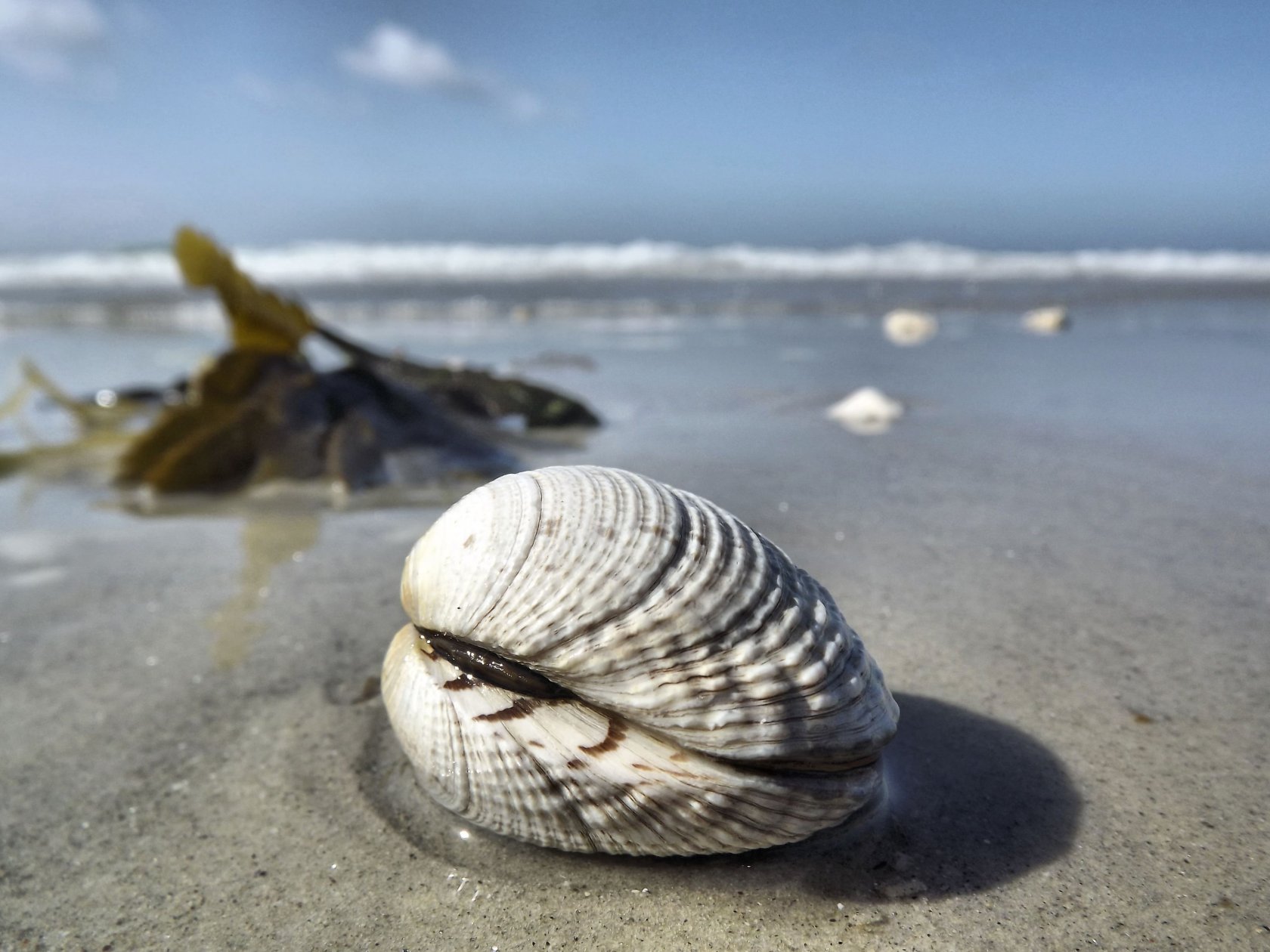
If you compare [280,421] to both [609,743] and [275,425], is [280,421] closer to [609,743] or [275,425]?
[275,425]

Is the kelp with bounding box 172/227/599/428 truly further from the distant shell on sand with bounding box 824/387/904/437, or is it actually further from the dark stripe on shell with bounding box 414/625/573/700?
the dark stripe on shell with bounding box 414/625/573/700

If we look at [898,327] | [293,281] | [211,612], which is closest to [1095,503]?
[211,612]

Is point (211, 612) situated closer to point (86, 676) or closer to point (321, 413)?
point (86, 676)

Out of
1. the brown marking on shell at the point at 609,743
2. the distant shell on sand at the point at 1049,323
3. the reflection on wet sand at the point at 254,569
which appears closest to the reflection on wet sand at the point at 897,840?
the brown marking on shell at the point at 609,743

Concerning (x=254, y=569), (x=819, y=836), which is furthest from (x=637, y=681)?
(x=254, y=569)

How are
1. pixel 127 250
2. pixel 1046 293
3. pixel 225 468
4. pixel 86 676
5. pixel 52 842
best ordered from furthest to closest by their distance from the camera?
pixel 127 250, pixel 1046 293, pixel 225 468, pixel 86 676, pixel 52 842

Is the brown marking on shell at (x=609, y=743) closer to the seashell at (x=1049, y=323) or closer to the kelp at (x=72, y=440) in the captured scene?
the kelp at (x=72, y=440)

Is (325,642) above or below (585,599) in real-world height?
below
